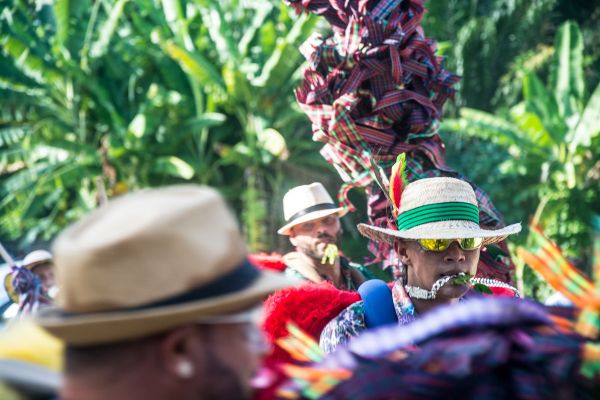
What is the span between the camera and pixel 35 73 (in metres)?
15.2

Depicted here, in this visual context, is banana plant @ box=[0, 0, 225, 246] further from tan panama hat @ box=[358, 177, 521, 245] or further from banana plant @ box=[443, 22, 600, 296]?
tan panama hat @ box=[358, 177, 521, 245]

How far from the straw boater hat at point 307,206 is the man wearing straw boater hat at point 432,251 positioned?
7.80ft

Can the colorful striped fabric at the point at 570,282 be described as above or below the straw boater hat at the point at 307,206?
above

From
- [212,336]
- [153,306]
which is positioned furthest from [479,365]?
[153,306]

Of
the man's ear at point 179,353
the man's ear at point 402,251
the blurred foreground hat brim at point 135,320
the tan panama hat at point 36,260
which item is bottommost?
the tan panama hat at point 36,260

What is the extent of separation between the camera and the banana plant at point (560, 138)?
13.5 m

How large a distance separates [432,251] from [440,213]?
157mm

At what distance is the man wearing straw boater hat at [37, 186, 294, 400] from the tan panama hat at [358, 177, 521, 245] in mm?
1600

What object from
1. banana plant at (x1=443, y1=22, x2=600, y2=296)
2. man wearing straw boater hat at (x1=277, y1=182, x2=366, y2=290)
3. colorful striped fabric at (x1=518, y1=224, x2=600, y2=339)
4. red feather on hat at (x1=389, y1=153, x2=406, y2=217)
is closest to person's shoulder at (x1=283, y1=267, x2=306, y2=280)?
man wearing straw boater hat at (x1=277, y1=182, x2=366, y2=290)

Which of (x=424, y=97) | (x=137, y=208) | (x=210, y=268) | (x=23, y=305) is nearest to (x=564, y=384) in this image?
(x=210, y=268)

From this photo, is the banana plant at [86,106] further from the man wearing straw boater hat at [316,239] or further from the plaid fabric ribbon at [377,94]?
the plaid fabric ribbon at [377,94]

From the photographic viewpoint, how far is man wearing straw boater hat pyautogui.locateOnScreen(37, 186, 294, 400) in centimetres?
140

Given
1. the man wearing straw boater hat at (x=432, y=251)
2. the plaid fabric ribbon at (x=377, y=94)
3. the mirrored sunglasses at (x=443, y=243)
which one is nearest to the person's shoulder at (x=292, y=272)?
the plaid fabric ribbon at (x=377, y=94)

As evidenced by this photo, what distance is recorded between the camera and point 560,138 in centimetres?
1352
